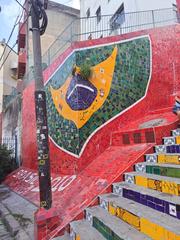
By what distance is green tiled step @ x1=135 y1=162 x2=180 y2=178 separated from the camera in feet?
12.5

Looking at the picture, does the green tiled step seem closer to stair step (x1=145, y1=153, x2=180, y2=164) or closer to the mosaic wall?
stair step (x1=145, y1=153, x2=180, y2=164)

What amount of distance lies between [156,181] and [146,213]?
0.70 m

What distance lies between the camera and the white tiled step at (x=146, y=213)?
9.15 feet

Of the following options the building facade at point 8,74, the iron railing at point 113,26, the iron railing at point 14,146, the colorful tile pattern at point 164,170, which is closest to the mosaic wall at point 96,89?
the iron railing at point 113,26

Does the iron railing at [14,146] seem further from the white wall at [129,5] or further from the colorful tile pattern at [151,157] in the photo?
the colorful tile pattern at [151,157]

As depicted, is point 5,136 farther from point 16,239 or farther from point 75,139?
point 16,239

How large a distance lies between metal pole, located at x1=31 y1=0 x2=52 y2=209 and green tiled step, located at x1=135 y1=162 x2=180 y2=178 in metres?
1.68

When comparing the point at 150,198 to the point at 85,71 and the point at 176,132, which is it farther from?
the point at 85,71

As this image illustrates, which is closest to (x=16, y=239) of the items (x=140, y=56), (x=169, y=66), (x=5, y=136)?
(x=140, y=56)

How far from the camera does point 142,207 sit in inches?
138

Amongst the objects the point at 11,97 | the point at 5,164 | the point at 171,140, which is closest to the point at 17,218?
the point at 171,140

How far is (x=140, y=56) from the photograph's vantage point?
780 centimetres

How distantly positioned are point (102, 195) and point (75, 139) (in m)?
2.65

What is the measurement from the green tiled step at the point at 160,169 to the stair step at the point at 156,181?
110 mm
